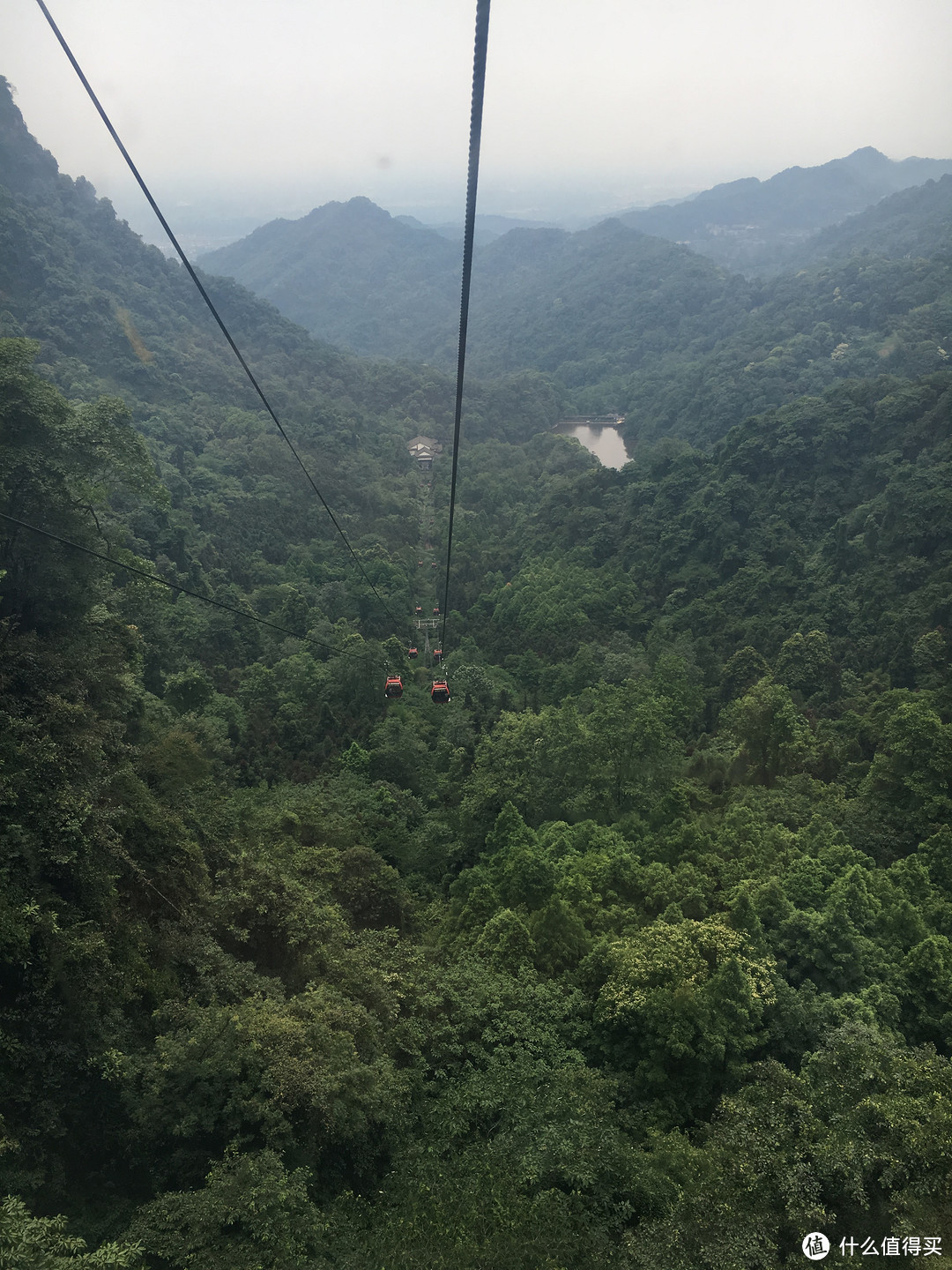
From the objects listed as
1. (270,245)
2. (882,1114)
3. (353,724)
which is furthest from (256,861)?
(270,245)

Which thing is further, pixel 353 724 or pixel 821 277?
pixel 821 277

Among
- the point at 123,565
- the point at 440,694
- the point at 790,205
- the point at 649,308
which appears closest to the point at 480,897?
the point at 123,565

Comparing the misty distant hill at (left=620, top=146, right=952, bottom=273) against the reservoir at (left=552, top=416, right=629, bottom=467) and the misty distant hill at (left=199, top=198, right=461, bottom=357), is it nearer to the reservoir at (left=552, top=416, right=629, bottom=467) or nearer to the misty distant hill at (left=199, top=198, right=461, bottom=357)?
the misty distant hill at (left=199, top=198, right=461, bottom=357)

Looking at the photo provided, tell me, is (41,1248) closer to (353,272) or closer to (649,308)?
(649,308)

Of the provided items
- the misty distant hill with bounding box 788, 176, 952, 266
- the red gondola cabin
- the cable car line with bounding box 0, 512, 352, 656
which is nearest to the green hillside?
the misty distant hill with bounding box 788, 176, 952, 266

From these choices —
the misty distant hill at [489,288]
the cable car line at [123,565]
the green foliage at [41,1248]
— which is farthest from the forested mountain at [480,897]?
the misty distant hill at [489,288]

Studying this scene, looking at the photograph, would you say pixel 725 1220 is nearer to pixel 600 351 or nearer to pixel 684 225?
pixel 600 351

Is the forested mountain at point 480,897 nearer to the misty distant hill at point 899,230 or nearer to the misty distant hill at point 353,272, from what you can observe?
the misty distant hill at point 899,230
